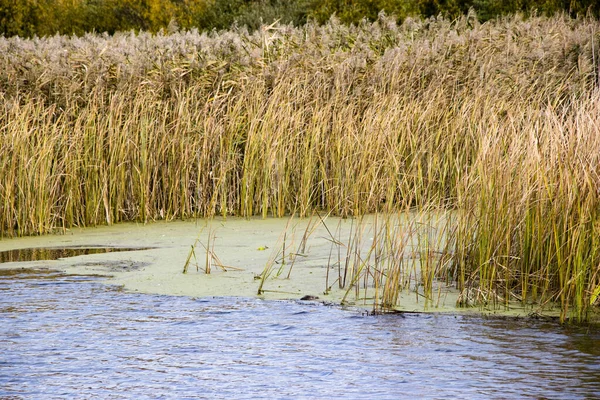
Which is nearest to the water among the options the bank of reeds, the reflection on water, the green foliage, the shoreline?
the shoreline

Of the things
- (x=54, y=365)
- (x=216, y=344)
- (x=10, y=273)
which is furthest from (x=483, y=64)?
(x=54, y=365)

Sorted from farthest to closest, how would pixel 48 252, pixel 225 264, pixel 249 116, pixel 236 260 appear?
pixel 249 116
pixel 48 252
pixel 236 260
pixel 225 264

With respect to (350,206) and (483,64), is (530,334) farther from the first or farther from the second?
(483,64)

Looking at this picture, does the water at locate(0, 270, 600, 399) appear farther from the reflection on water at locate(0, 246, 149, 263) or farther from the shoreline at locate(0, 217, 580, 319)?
the reflection on water at locate(0, 246, 149, 263)

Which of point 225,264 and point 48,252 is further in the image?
point 48,252

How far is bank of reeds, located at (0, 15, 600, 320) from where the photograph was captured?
9438 millimetres

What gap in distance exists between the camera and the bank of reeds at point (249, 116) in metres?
9.44

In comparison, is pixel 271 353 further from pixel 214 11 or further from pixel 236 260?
pixel 214 11

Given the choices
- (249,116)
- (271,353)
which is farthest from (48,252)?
(271,353)

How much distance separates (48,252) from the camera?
Result: 852cm

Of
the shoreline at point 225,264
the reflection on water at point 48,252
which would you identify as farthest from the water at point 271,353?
the reflection on water at point 48,252

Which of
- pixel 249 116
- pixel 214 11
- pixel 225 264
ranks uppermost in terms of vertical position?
pixel 214 11

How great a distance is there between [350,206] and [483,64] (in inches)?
90.2

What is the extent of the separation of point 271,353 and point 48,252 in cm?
385
